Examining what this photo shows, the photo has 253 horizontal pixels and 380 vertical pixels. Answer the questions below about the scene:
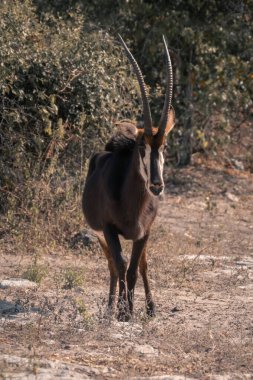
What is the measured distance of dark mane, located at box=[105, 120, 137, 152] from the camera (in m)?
9.13

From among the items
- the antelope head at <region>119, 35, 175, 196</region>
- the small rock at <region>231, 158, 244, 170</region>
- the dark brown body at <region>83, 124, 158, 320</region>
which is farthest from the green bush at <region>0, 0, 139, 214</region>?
the small rock at <region>231, 158, 244, 170</region>

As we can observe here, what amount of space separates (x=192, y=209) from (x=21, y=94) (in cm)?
466

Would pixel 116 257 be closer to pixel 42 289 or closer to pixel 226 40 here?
pixel 42 289

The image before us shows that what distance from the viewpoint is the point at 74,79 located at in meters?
12.6

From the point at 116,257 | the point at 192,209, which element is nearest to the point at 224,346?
the point at 116,257

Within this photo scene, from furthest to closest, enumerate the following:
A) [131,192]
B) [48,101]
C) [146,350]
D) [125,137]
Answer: [48,101], [125,137], [131,192], [146,350]

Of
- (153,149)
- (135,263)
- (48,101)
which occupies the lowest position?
(135,263)

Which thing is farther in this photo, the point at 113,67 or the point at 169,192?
the point at 169,192

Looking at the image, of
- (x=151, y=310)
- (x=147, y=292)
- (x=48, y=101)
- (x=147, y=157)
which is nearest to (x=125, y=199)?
(x=147, y=157)

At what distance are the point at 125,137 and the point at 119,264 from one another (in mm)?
1304

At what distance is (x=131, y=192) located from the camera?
8.84m

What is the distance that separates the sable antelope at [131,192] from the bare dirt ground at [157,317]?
1.11 feet

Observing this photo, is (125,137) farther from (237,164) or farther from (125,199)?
(237,164)

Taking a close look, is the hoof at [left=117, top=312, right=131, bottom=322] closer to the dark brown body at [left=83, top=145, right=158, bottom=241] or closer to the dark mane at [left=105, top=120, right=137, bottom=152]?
the dark brown body at [left=83, top=145, right=158, bottom=241]
